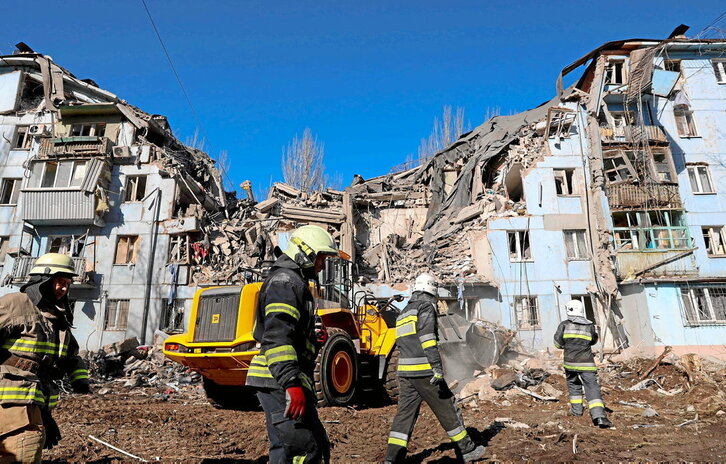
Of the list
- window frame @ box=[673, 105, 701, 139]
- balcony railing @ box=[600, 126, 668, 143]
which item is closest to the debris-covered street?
balcony railing @ box=[600, 126, 668, 143]

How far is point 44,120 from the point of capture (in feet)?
67.0

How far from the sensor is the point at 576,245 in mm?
18312

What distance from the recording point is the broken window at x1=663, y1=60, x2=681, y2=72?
70.6 ft

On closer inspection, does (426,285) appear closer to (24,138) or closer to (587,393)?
(587,393)

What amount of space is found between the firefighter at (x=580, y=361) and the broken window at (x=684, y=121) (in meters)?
19.3

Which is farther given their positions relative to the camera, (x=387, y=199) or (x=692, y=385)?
(x=387, y=199)

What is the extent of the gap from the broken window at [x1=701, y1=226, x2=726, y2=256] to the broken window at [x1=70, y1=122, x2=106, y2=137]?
28361mm

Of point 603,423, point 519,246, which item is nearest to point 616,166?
point 519,246

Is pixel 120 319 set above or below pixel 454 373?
above

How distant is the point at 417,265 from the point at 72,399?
536 inches

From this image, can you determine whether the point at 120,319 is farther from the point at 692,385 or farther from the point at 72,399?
the point at 692,385

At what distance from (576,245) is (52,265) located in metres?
19.2

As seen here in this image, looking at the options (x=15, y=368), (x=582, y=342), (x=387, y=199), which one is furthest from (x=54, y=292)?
(x=387, y=199)

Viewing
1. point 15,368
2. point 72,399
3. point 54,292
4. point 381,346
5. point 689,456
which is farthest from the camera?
point 72,399
